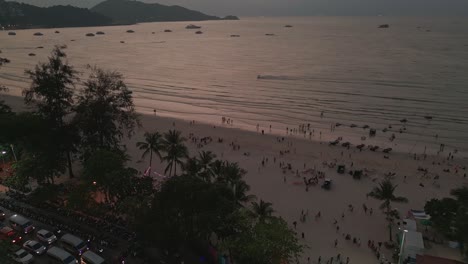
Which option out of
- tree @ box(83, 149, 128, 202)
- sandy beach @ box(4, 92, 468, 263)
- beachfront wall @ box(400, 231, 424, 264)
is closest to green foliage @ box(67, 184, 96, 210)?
tree @ box(83, 149, 128, 202)

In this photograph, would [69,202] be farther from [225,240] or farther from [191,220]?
[225,240]

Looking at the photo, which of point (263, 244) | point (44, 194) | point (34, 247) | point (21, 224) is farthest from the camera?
point (44, 194)

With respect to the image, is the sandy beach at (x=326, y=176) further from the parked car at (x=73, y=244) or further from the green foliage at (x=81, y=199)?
the parked car at (x=73, y=244)

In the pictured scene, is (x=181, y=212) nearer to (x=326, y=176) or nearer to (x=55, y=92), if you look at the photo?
(x=55, y=92)

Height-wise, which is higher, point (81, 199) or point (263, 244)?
point (263, 244)

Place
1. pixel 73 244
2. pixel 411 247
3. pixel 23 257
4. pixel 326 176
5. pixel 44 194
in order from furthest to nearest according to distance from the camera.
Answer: pixel 326 176
pixel 44 194
pixel 411 247
pixel 73 244
pixel 23 257

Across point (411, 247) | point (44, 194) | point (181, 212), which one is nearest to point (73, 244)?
point (44, 194)

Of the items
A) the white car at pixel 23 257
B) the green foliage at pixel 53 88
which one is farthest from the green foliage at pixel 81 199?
the green foliage at pixel 53 88

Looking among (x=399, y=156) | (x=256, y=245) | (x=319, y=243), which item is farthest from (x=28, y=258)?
(x=399, y=156)
